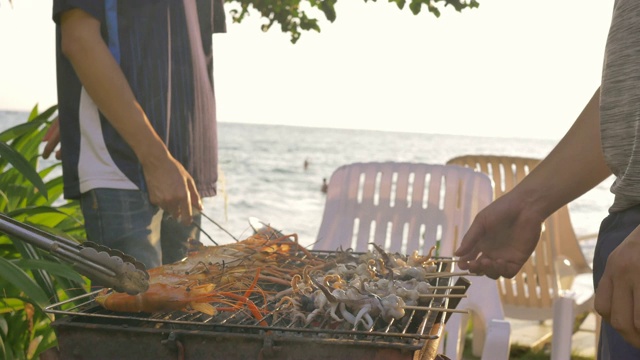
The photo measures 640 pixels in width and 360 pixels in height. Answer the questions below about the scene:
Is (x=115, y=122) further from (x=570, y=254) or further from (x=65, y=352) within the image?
(x=570, y=254)

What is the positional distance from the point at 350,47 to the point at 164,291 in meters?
43.7

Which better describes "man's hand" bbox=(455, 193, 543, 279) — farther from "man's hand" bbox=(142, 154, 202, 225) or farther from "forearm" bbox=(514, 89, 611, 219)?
"man's hand" bbox=(142, 154, 202, 225)

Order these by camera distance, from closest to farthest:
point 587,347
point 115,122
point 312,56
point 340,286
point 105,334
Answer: point 105,334 → point 340,286 → point 115,122 → point 587,347 → point 312,56

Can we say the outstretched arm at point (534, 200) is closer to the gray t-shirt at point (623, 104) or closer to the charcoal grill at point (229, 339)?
the gray t-shirt at point (623, 104)

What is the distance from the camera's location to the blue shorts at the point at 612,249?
1.46m

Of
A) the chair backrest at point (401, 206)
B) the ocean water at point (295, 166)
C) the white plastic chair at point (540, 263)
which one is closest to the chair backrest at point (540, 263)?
the white plastic chair at point (540, 263)

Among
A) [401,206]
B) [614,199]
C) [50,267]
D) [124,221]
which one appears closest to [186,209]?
[124,221]

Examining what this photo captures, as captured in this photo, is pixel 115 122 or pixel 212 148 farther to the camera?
pixel 212 148

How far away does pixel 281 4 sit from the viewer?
16.6 feet

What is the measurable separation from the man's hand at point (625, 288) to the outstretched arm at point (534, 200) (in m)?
0.67

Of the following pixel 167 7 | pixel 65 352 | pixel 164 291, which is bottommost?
pixel 65 352

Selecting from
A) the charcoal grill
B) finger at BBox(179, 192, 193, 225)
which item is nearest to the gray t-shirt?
the charcoal grill

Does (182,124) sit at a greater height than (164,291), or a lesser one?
greater

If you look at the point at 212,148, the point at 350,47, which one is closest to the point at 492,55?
the point at 350,47
